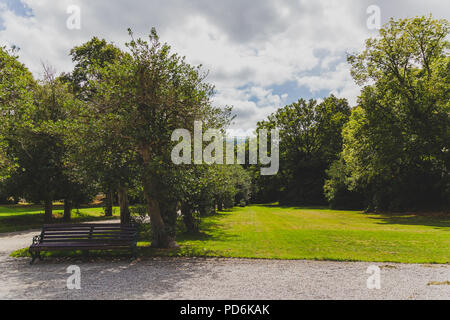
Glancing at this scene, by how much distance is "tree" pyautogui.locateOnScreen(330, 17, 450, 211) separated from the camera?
27188 millimetres

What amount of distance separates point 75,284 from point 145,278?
1.62 meters

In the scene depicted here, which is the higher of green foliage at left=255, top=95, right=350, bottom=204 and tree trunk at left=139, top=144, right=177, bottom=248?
green foliage at left=255, top=95, right=350, bottom=204

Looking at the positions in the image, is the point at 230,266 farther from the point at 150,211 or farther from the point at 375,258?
the point at 375,258

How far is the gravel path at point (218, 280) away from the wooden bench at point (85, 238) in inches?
19.8

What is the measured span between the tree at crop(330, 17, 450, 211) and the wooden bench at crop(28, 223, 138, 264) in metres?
25.7

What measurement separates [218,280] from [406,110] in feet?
92.9

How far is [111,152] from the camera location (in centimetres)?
1033

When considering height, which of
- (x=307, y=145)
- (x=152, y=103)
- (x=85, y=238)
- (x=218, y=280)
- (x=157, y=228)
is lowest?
(x=218, y=280)

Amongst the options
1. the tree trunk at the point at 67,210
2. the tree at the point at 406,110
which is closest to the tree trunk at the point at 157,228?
the tree trunk at the point at 67,210

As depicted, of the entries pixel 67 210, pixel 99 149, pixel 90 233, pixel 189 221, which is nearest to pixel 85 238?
pixel 90 233

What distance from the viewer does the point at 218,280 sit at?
7.57 metres

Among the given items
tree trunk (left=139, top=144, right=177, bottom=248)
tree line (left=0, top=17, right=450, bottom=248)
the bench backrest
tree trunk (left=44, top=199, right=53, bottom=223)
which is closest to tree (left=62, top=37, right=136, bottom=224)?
tree line (left=0, top=17, right=450, bottom=248)

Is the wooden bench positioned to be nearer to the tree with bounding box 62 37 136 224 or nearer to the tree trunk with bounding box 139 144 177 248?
the tree trunk with bounding box 139 144 177 248

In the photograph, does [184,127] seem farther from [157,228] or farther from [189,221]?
[189,221]
